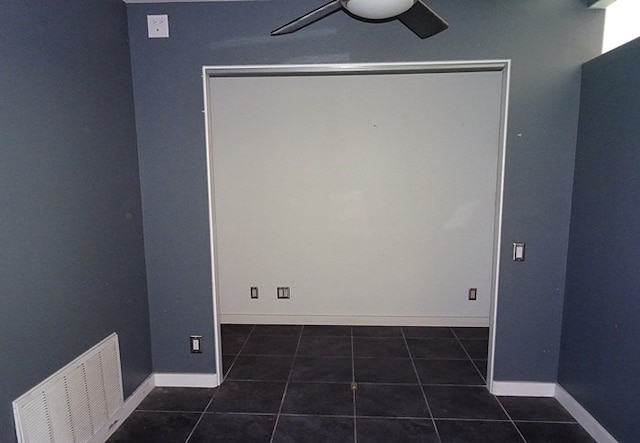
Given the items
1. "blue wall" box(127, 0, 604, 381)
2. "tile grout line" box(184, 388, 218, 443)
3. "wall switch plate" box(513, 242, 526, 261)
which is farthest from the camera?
"wall switch plate" box(513, 242, 526, 261)

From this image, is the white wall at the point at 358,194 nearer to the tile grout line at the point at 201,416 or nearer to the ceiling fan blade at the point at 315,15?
the tile grout line at the point at 201,416

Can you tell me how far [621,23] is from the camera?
78.7 inches

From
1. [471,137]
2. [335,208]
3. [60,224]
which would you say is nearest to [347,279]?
[335,208]

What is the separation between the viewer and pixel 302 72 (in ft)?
7.14

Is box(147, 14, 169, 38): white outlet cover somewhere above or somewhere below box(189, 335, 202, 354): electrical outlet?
above

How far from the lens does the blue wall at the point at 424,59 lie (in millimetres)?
2049

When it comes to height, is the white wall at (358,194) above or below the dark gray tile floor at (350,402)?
above

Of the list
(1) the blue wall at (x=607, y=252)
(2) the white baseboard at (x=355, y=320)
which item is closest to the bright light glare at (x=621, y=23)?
(1) the blue wall at (x=607, y=252)

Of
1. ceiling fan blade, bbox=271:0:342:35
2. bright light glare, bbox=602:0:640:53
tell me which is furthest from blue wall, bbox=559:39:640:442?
ceiling fan blade, bbox=271:0:342:35

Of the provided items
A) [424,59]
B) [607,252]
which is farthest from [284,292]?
[607,252]

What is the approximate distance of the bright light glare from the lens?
196 cm

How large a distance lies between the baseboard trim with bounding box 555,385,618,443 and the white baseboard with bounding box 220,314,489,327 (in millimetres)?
1152

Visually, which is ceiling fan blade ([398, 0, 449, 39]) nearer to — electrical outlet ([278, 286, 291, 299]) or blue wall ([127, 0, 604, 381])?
blue wall ([127, 0, 604, 381])

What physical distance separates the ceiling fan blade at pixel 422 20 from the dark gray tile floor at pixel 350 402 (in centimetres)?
219
